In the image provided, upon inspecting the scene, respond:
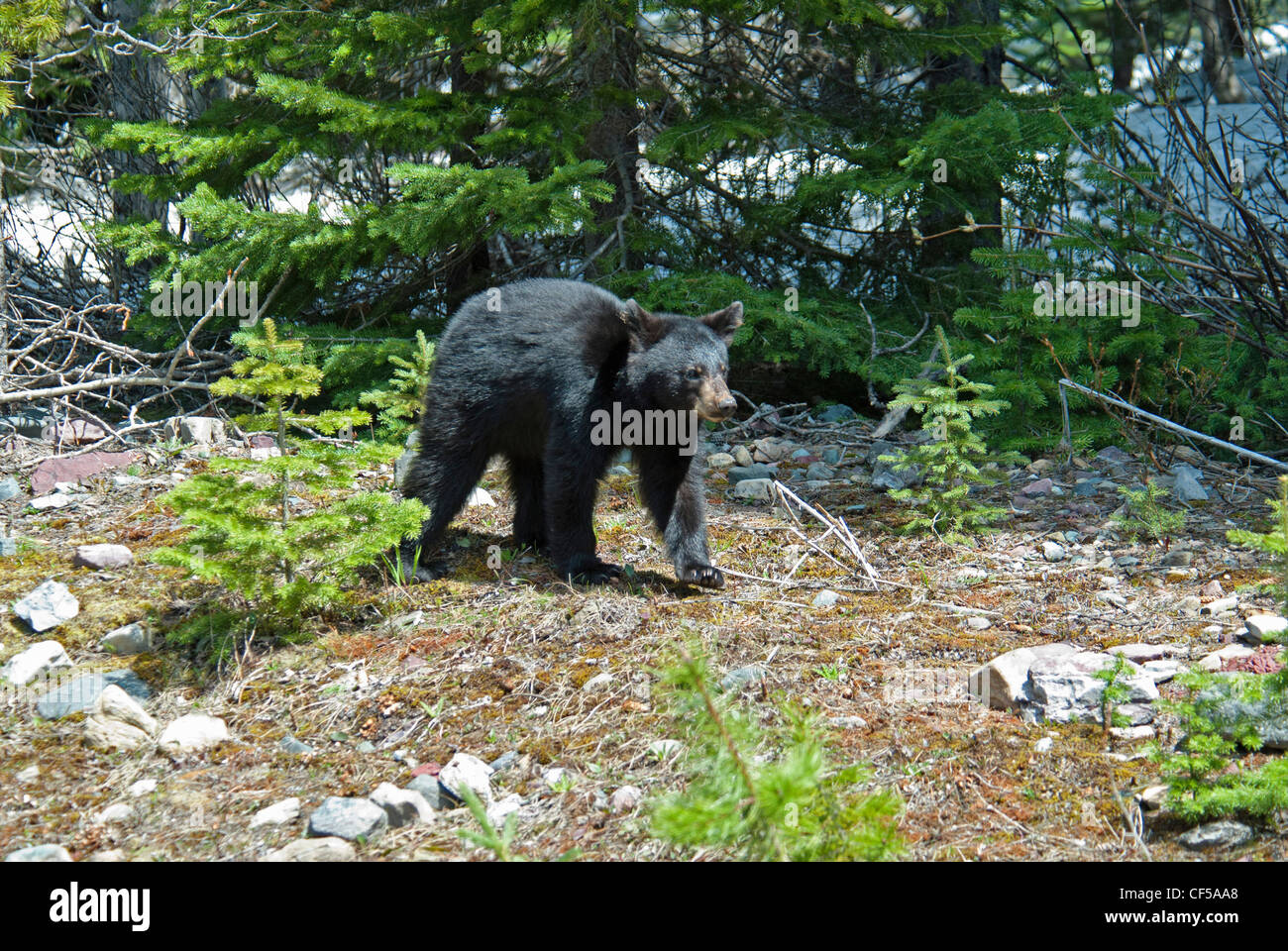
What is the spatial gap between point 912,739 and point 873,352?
479 cm

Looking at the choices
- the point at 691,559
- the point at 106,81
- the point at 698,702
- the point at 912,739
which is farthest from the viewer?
the point at 106,81

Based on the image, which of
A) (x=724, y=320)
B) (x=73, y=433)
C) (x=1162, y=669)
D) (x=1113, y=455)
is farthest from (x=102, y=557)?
(x=1113, y=455)

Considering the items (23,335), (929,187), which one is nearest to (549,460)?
(929,187)

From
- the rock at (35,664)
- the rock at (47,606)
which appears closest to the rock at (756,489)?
the rock at (47,606)

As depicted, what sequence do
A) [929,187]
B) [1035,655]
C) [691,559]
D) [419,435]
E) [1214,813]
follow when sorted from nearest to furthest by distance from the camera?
[1214,813], [1035,655], [691,559], [419,435], [929,187]

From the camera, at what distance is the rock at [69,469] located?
6.29 meters

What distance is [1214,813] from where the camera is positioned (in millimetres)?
2861

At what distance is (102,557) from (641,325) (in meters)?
2.98

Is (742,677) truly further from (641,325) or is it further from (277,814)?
(641,325)

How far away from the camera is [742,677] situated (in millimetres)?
3879

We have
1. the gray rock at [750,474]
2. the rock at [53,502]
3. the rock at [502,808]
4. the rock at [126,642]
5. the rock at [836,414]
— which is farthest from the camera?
the rock at [836,414]

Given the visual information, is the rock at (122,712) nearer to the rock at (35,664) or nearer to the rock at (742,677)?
the rock at (35,664)

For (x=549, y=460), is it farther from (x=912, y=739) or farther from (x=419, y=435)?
(x=912, y=739)

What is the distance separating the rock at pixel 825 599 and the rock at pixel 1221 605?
5.22ft
